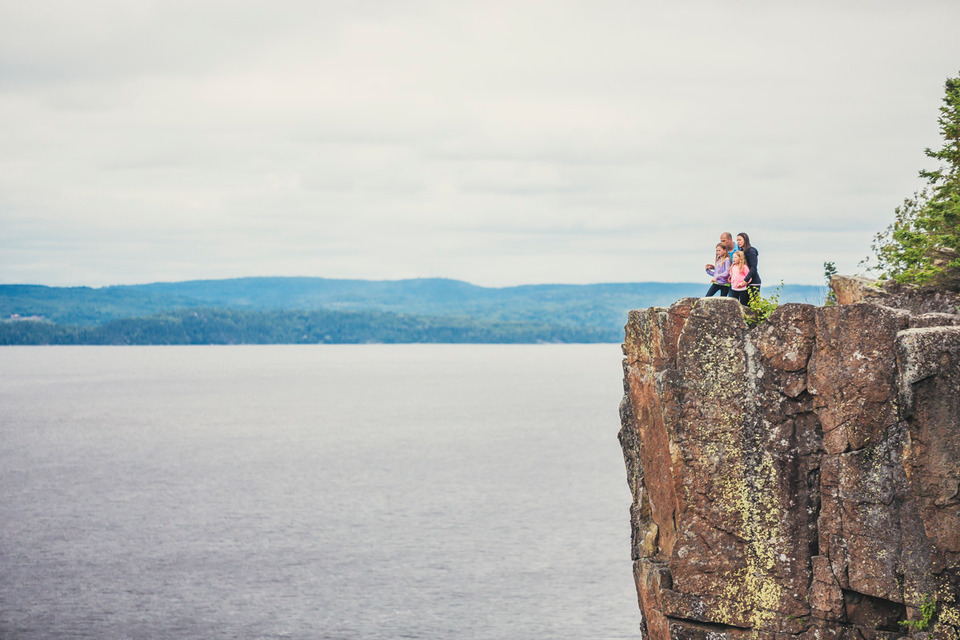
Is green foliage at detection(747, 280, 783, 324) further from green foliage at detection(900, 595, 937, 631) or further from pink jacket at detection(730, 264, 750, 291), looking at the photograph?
green foliage at detection(900, 595, 937, 631)

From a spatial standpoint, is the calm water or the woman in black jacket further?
the calm water

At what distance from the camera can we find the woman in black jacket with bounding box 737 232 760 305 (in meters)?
20.8

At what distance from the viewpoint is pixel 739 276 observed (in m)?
21.0

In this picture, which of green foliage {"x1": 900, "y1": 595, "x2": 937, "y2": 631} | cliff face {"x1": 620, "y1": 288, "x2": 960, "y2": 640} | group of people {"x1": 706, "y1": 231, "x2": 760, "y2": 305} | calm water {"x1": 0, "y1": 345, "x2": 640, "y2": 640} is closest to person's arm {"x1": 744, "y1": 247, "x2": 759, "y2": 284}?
group of people {"x1": 706, "y1": 231, "x2": 760, "y2": 305}

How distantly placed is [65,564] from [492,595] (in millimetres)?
27707

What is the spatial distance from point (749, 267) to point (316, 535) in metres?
54.3

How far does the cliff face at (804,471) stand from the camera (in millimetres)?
16625

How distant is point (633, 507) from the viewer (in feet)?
74.0

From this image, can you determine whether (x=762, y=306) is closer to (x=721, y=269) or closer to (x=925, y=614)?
(x=721, y=269)

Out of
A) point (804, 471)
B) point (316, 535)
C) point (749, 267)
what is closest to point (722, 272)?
point (749, 267)

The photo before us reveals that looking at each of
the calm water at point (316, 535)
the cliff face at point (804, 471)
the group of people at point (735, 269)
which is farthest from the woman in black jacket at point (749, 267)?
the calm water at point (316, 535)

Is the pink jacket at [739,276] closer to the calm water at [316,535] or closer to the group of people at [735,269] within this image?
the group of people at [735,269]

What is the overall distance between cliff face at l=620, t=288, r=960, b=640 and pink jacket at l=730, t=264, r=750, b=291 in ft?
7.13

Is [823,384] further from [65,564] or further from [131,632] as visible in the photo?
[65,564]
